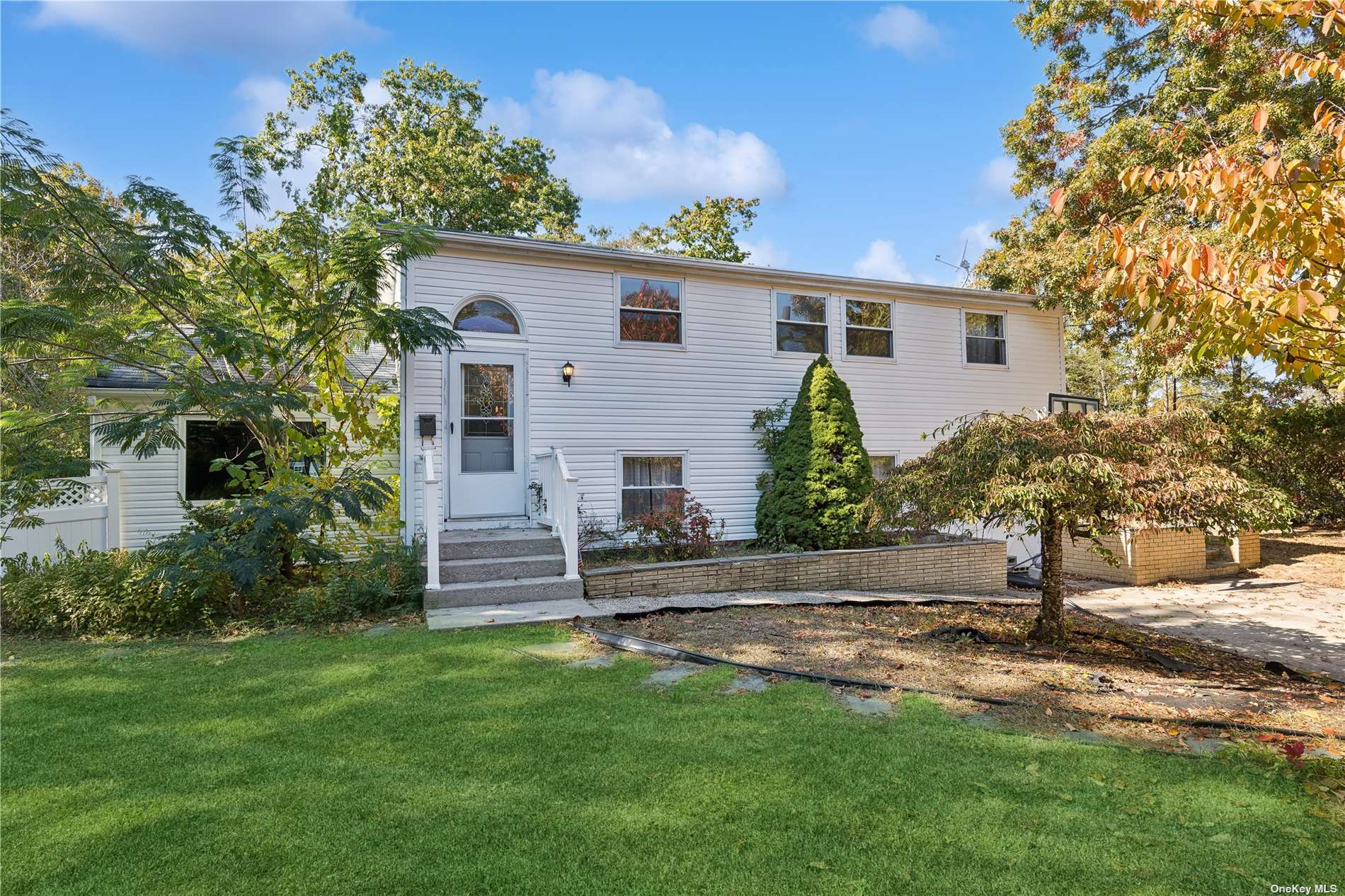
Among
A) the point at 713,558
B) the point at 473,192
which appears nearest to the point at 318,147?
the point at 473,192

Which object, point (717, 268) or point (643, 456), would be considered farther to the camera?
point (717, 268)

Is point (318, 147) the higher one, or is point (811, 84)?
point (318, 147)

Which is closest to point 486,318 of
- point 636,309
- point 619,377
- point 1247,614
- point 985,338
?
Answer: point 619,377

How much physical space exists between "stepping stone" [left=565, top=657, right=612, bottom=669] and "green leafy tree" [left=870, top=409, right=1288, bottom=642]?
3104mm

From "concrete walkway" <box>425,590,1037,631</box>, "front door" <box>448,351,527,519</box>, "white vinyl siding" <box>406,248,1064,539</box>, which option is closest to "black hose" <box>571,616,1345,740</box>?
"concrete walkway" <box>425,590,1037,631</box>

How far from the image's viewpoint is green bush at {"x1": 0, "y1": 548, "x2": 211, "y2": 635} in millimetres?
6277

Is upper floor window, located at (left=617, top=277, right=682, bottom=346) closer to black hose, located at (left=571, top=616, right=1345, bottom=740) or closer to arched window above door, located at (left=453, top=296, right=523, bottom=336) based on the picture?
arched window above door, located at (left=453, top=296, right=523, bottom=336)

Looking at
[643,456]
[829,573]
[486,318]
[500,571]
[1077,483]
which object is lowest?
[829,573]

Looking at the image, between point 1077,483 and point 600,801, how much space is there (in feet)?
15.7

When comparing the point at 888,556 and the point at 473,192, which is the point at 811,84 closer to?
the point at 888,556

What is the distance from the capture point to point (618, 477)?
33.1ft

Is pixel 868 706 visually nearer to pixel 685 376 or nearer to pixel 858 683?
pixel 858 683

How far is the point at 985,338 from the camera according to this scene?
1279 centimetres

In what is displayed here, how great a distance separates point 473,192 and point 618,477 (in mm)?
13834
